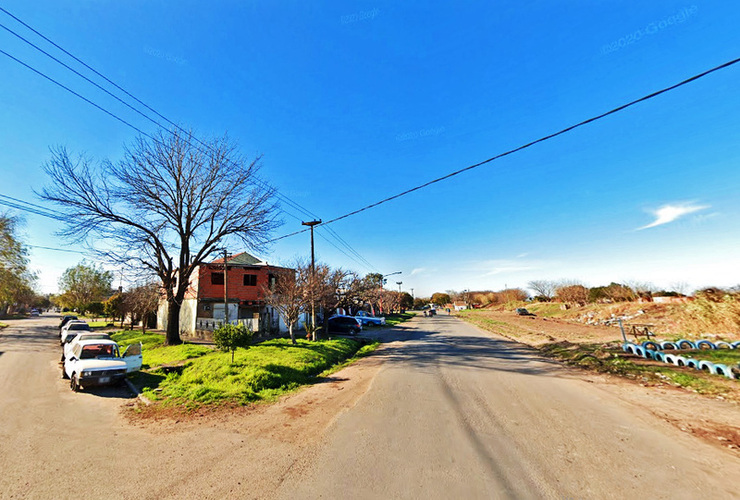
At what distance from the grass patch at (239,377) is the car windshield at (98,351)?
1596 mm

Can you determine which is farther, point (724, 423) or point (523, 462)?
point (724, 423)

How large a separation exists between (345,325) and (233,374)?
56.8 feet

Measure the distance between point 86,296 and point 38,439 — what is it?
264 ft

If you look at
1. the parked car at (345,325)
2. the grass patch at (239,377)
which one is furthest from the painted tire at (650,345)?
the parked car at (345,325)

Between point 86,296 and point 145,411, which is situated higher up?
point 86,296

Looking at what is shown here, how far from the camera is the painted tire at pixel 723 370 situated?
28.5 feet

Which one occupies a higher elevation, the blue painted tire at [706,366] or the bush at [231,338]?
the bush at [231,338]

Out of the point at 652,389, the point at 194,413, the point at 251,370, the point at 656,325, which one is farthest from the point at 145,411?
the point at 656,325

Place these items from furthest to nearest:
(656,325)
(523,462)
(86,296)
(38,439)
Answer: (86,296) → (656,325) → (38,439) → (523,462)

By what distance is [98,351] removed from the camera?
36.1 feet

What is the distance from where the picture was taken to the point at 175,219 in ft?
60.8

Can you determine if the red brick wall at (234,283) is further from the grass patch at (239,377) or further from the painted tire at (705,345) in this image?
the painted tire at (705,345)

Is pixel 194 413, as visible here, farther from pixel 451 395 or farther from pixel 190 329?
pixel 190 329

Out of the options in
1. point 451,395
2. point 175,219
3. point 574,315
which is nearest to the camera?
point 451,395
